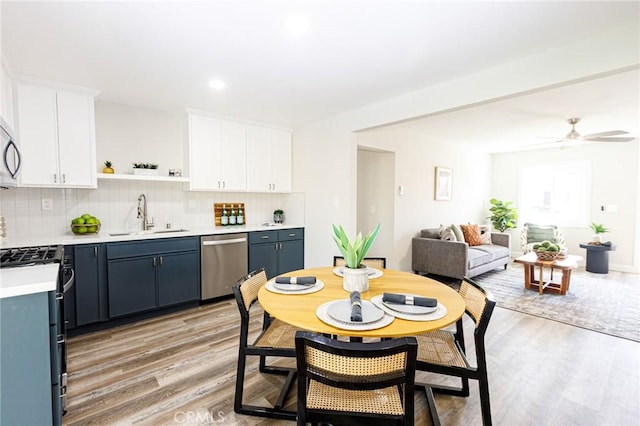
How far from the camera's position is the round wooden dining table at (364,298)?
4.21 ft

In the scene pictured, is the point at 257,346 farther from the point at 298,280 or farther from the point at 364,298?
the point at 364,298

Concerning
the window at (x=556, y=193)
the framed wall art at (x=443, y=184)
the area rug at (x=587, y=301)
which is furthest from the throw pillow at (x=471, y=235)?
the window at (x=556, y=193)

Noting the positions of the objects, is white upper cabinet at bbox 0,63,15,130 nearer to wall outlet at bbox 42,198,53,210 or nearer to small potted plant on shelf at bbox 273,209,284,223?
wall outlet at bbox 42,198,53,210

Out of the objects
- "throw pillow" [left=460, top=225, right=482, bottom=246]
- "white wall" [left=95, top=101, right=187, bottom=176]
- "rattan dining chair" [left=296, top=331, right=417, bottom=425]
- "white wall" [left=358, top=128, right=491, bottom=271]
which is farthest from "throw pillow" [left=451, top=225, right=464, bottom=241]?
"white wall" [left=95, top=101, right=187, bottom=176]

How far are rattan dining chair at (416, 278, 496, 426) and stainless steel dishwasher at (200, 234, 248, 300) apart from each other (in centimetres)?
253

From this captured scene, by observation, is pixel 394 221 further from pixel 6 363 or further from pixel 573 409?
pixel 6 363

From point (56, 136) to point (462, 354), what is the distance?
3848 millimetres

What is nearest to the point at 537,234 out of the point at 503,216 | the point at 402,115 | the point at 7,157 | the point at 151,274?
the point at 503,216

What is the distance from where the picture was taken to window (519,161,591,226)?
5961 mm

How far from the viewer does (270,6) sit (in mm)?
Answer: 1700

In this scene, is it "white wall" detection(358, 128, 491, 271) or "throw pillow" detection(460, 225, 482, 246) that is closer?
"white wall" detection(358, 128, 491, 271)

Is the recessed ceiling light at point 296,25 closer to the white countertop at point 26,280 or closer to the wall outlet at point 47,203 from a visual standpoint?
the white countertop at point 26,280

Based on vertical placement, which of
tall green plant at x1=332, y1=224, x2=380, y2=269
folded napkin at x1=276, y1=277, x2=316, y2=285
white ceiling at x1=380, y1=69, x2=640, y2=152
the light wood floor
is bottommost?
the light wood floor

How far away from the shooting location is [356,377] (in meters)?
1.12
